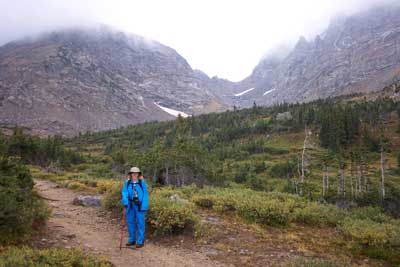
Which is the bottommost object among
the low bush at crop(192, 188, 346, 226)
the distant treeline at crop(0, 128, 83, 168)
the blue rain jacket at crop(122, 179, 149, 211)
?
the low bush at crop(192, 188, 346, 226)

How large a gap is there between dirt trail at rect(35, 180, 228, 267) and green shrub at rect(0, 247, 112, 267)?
0.89 metres

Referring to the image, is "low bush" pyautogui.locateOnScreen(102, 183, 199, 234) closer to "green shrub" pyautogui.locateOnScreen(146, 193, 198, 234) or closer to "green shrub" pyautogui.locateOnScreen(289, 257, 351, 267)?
"green shrub" pyautogui.locateOnScreen(146, 193, 198, 234)

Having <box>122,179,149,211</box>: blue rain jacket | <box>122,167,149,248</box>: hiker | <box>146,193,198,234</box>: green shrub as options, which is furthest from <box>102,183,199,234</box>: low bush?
<box>122,179,149,211</box>: blue rain jacket

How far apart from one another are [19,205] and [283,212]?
8.17 metres

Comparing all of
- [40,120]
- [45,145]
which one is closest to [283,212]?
[45,145]

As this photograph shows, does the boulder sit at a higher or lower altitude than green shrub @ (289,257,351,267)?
higher

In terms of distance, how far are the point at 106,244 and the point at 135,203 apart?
4.37ft

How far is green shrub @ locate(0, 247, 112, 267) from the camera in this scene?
5.52m

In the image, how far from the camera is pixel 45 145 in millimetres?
57469

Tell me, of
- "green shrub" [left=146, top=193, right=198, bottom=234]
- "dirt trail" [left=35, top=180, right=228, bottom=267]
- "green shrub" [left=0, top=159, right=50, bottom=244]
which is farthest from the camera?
"green shrub" [left=146, top=193, right=198, bottom=234]

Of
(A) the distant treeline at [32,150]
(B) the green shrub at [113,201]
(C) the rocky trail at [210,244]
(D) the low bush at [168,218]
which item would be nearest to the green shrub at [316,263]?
(C) the rocky trail at [210,244]

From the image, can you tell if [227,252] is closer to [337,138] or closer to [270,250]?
[270,250]

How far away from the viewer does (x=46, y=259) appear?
6.09 metres

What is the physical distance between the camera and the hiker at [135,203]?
28.3ft
